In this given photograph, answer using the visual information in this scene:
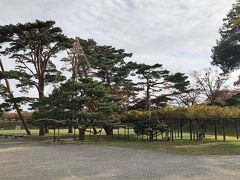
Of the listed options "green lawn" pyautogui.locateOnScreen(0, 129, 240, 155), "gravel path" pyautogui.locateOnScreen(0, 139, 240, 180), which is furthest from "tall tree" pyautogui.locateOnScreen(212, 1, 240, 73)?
"gravel path" pyautogui.locateOnScreen(0, 139, 240, 180)

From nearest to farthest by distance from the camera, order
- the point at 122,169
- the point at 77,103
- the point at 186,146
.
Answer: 1. the point at 122,169
2. the point at 186,146
3. the point at 77,103

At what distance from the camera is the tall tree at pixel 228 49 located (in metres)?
35.4

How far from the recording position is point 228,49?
35.7 m

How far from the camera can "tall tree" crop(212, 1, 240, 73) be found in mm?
35438

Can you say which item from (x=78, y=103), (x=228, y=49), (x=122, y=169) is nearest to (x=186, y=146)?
(x=78, y=103)

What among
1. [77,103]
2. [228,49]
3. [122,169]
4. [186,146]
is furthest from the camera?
[228,49]

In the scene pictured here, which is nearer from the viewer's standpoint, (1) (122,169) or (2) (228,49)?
(1) (122,169)

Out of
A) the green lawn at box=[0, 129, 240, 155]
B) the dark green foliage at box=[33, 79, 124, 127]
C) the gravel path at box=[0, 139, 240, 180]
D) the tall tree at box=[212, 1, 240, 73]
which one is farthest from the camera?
the tall tree at box=[212, 1, 240, 73]

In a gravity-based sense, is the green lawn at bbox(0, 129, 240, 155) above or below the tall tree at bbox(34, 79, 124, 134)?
below

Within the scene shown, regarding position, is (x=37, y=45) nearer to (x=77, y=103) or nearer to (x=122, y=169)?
(x=77, y=103)

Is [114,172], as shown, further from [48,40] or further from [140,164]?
[48,40]

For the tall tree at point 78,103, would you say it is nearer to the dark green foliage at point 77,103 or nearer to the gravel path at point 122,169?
the dark green foliage at point 77,103

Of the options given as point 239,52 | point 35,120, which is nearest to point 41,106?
point 35,120

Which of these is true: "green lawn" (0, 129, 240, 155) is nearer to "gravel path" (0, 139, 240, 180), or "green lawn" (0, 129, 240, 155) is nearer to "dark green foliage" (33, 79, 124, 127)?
"dark green foliage" (33, 79, 124, 127)
